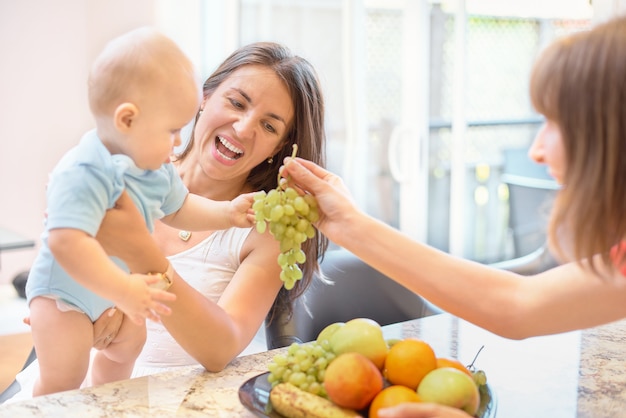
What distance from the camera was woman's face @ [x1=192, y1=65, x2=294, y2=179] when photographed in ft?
6.05

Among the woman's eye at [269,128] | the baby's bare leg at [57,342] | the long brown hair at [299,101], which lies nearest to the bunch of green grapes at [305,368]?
the baby's bare leg at [57,342]

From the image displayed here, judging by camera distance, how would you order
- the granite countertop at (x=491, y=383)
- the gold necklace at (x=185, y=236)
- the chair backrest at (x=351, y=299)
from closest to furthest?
the granite countertop at (x=491, y=383) < the gold necklace at (x=185, y=236) < the chair backrest at (x=351, y=299)

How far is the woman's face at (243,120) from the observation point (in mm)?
1845

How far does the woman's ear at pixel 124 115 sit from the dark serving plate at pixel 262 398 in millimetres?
490

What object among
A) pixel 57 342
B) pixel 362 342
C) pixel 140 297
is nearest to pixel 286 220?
pixel 362 342

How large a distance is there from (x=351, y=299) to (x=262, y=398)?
3.29 feet

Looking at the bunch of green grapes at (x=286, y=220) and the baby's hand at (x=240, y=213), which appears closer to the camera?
the bunch of green grapes at (x=286, y=220)

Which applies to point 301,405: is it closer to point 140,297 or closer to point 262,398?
point 262,398

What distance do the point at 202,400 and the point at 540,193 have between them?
3668mm

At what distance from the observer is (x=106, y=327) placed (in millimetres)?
1451

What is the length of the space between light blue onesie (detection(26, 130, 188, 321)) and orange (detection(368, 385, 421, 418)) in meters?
0.50

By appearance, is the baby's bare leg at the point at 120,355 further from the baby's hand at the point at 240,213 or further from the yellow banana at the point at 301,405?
the yellow banana at the point at 301,405

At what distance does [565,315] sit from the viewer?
1406mm

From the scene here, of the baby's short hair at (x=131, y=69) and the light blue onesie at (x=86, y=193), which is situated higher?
the baby's short hair at (x=131, y=69)
